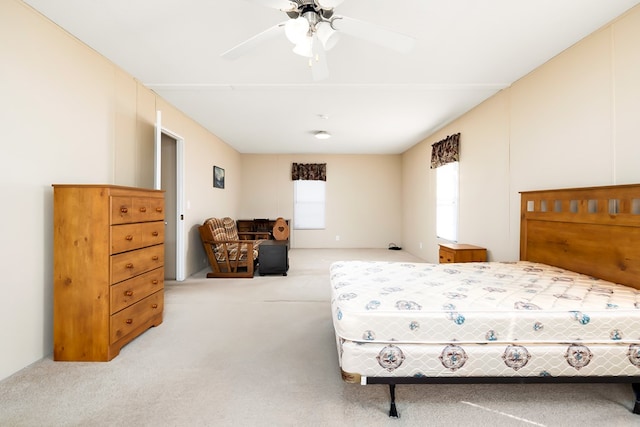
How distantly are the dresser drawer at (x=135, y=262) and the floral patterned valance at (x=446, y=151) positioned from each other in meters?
4.30

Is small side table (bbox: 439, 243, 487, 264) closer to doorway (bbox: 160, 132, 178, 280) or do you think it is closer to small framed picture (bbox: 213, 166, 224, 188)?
doorway (bbox: 160, 132, 178, 280)

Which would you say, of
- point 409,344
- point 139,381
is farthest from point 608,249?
point 139,381

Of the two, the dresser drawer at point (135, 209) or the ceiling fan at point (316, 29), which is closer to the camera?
the ceiling fan at point (316, 29)

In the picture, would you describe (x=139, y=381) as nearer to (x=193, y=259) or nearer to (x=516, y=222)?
(x=193, y=259)

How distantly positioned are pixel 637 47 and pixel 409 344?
2.62m

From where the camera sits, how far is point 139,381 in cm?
187

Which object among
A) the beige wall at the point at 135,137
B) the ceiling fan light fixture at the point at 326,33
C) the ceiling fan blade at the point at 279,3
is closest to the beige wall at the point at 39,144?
the beige wall at the point at 135,137

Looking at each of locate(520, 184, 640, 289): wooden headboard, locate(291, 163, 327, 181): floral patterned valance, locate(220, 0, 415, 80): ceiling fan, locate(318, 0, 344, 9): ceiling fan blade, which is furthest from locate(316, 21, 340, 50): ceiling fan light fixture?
locate(291, 163, 327, 181): floral patterned valance

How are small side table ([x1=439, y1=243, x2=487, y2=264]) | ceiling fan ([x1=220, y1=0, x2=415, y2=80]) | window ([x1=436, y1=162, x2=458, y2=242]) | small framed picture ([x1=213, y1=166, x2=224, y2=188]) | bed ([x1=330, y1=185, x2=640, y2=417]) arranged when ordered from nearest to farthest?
bed ([x1=330, y1=185, x2=640, y2=417]), ceiling fan ([x1=220, y1=0, x2=415, y2=80]), small side table ([x1=439, y1=243, x2=487, y2=264]), window ([x1=436, y1=162, x2=458, y2=242]), small framed picture ([x1=213, y1=166, x2=224, y2=188])

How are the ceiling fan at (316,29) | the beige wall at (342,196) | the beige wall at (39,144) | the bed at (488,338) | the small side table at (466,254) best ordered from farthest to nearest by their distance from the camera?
the beige wall at (342,196)
the small side table at (466,254)
the beige wall at (39,144)
the ceiling fan at (316,29)
the bed at (488,338)

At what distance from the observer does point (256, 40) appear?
1858 mm

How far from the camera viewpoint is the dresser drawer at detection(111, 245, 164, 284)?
217 centimetres

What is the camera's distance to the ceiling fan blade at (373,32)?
170 centimetres

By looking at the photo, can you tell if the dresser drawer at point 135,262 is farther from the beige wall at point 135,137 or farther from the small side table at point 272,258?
the small side table at point 272,258
